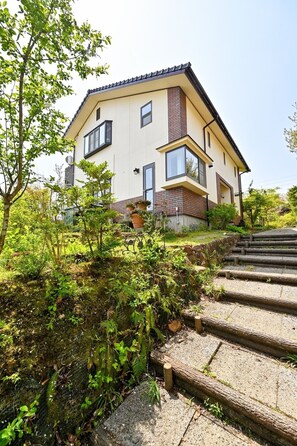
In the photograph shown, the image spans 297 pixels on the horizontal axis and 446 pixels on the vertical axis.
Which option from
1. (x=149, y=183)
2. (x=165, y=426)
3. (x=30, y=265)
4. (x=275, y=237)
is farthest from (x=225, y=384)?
(x=149, y=183)

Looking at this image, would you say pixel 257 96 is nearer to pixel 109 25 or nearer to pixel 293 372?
pixel 109 25

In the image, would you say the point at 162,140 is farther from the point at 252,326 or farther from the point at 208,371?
the point at 208,371

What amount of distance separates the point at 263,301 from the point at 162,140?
314 inches

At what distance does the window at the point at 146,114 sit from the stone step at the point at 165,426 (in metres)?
10.3

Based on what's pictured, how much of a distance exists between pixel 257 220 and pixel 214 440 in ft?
49.3

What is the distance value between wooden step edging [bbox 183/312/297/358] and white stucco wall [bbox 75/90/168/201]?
21.8 feet

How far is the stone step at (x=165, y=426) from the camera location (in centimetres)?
136

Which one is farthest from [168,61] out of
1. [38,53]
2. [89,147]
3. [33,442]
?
[33,442]

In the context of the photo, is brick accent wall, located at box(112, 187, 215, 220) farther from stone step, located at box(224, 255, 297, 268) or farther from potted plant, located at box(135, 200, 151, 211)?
stone step, located at box(224, 255, 297, 268)

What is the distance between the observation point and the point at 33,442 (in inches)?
52.4

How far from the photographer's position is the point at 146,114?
9797 mm

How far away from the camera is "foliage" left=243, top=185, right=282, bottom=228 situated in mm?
12117

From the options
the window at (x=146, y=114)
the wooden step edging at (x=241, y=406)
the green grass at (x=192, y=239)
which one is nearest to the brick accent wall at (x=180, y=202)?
the green grass at (x=192, y=239)

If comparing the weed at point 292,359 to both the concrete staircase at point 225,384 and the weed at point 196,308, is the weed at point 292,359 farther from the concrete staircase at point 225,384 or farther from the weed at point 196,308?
the weed at point 196,308
